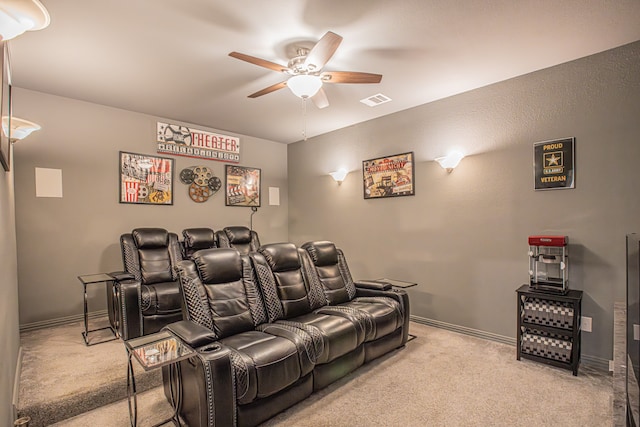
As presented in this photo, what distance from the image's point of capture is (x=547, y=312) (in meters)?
2.89

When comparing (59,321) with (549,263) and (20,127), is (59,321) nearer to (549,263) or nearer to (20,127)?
(20,127)

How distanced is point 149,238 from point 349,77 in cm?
300

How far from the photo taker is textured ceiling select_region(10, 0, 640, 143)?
2.28 metres

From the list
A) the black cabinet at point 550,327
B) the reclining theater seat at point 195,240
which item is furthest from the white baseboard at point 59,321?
the black cabinet at point 550,327

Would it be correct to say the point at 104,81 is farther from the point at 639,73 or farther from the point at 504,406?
the point at 639,73

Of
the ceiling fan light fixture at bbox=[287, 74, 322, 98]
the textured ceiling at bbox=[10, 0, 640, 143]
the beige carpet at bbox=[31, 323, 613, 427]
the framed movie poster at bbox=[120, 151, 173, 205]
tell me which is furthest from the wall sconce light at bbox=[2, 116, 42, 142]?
the beige carpet at bbox=[31, 323, 613, 427]

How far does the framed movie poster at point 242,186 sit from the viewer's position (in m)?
5.41

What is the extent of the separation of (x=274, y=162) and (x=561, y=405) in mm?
5170

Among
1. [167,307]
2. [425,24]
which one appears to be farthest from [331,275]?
[425,24]

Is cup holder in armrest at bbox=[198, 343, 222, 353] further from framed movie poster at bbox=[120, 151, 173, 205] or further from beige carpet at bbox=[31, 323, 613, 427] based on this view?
framed movie poster at bbox=[120, 151, 173, 205]

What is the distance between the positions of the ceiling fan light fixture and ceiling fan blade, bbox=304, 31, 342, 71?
83 millimetres

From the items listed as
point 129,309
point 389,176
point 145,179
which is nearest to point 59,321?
point 129,309

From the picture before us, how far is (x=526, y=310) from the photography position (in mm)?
3002

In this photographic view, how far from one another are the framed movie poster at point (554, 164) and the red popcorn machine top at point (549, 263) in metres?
0.54
